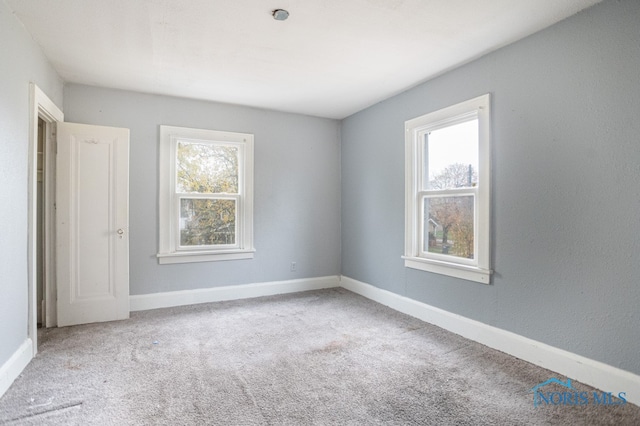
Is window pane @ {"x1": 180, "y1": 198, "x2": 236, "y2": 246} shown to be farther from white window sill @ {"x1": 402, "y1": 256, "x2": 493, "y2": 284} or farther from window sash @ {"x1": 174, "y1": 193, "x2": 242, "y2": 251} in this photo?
white window sill @ {"x1": 402, "y1": 256, "x2": 493, "y2": 284}

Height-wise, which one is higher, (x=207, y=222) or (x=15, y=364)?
(x=207, y=222)

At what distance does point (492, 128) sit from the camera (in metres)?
2.92

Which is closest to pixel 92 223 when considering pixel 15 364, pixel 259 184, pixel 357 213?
pixel 15 364

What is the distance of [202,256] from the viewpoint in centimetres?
423

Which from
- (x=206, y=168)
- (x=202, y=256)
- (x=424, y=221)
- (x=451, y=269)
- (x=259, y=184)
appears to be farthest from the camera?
(x=259, y=184)

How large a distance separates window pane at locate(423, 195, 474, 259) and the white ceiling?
1.29m

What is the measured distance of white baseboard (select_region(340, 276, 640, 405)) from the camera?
6.98 feet

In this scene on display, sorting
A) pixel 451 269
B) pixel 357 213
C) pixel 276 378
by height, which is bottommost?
pixel 276 378

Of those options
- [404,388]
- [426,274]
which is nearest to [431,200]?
[426,274]

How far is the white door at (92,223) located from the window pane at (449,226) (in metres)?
3.20

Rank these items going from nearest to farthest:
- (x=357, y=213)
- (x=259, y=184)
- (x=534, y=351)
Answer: (x=534, y=351), (x=259, y=184), (x=357, y=213)

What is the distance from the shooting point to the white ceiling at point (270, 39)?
2.30 m

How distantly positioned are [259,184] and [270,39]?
2.16 meters

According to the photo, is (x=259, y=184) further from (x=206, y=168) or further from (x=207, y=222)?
(x=207, y=222)
